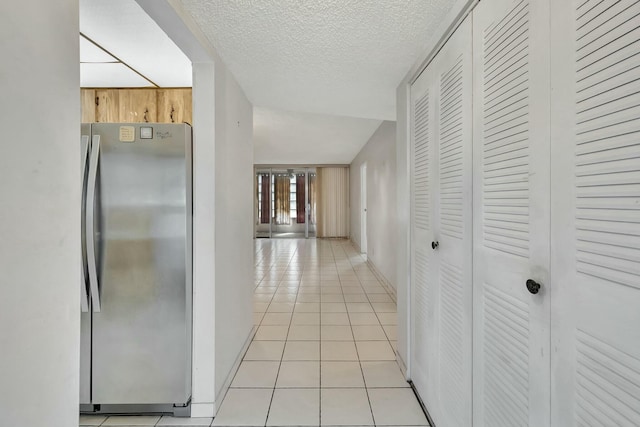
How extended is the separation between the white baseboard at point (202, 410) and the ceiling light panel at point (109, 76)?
2380 millimetres

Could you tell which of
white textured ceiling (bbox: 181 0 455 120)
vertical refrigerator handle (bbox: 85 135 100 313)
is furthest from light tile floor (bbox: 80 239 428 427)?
white textured ceiling (bbox: 181 0 455 120)

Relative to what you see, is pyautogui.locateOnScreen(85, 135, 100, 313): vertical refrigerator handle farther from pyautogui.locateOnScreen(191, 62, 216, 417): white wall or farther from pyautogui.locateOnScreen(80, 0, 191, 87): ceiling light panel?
pyautogui.locateOnScreen(80, 0, 191, 87): ceiling light panel

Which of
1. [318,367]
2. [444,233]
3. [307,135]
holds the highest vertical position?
[307,135]

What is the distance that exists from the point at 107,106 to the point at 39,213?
233 centimetres

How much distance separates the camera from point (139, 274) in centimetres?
179

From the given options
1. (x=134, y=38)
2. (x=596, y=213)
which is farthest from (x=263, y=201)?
(x=596, y=213)

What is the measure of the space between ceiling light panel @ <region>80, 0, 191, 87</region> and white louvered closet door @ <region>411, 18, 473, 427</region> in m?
1.64

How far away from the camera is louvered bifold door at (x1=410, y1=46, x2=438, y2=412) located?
1.76 m

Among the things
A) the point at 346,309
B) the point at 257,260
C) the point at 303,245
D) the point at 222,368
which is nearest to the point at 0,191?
the point at 222,368

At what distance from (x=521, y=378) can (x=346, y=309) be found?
2.75m

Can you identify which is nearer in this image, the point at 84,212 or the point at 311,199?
the point at 84,212

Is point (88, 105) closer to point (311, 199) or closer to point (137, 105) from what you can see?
point (137, 105)

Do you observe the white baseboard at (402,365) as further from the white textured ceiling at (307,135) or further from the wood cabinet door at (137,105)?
the white textured ceiling at (307,135)

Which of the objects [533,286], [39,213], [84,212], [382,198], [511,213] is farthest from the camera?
[382,198]
